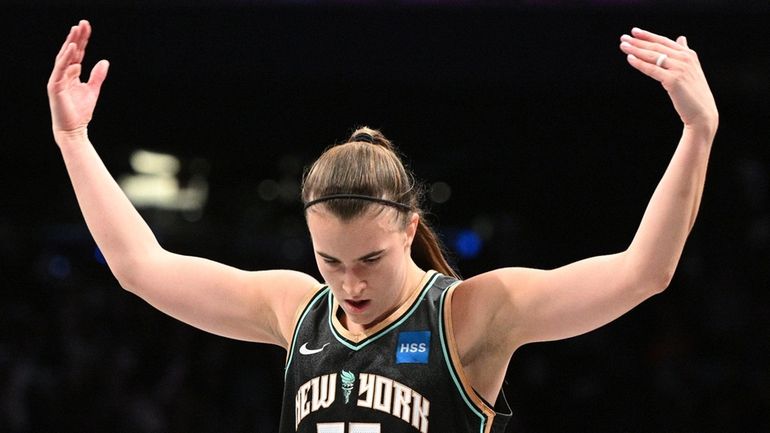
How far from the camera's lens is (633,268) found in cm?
212

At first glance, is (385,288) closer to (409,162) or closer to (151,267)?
(151,267)

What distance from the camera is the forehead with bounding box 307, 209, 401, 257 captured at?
230 centimetres

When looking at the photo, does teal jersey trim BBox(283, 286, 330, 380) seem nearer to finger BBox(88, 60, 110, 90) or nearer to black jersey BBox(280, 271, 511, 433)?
black jersey BBox(280, 271, 511, 433)

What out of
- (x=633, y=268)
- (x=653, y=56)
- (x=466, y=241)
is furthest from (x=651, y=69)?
(x=466, y=241)

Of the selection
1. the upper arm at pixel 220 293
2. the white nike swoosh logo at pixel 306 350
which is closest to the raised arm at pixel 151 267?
the upper arm at pixel 220 293

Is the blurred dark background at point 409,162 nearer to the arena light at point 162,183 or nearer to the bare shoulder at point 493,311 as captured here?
the arena light at point 162,183

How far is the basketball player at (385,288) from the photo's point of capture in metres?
2.11

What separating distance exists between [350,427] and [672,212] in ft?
2.90

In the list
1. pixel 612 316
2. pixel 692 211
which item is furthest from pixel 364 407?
pixel 692 211

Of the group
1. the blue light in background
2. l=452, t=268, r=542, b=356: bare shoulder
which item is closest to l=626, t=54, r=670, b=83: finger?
l=452, t=268, r=542, b=356: bare shoulder

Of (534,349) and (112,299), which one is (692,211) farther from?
(112,299)

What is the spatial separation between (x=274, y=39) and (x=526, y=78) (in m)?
1.36

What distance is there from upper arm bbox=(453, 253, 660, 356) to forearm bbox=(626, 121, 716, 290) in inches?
1.0

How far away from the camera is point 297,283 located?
8.70ft
